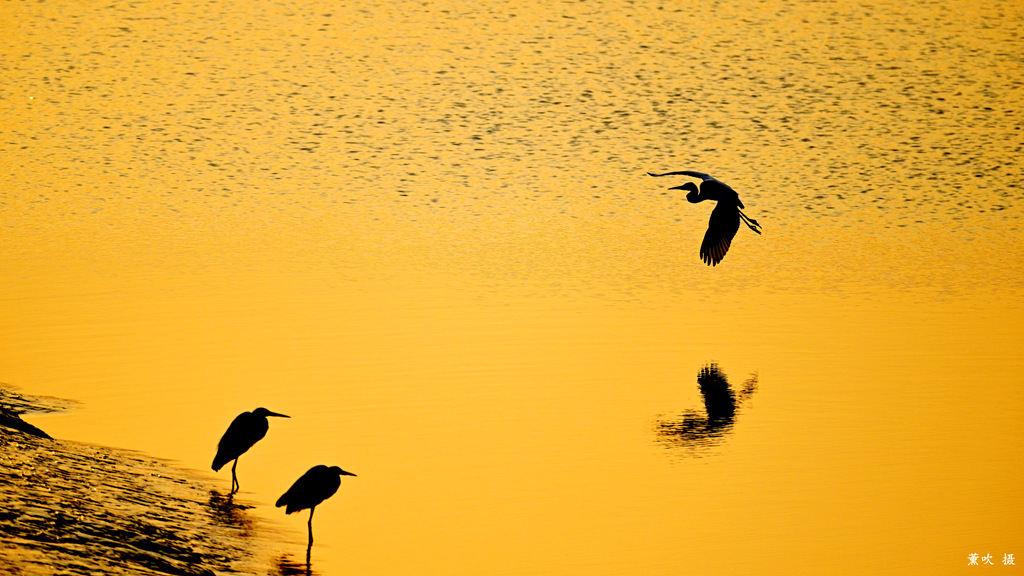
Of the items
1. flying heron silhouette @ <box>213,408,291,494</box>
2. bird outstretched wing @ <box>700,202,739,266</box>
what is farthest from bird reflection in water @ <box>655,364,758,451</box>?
flying heron silhouette @ <box>213,408,291,494</box>

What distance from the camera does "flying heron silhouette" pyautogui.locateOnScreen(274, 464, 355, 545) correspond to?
371 inches

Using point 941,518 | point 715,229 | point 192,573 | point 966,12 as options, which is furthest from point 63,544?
point 966,12

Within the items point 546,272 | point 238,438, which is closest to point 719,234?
point 546,272

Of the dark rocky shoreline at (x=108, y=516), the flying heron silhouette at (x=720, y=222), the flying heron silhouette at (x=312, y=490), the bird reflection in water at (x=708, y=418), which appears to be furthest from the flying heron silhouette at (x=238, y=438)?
the flying heron silhouette at (x=720, y=222)

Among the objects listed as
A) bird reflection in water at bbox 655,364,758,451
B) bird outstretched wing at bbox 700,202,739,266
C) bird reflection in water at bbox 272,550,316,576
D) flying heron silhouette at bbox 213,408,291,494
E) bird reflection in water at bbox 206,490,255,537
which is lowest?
bird reflection in water at bbox 272,550,316,576

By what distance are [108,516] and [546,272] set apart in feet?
34.8

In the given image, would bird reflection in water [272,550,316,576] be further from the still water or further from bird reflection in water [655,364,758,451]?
bird reflection in water [655,364,758,451]

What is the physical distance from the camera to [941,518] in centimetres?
1027

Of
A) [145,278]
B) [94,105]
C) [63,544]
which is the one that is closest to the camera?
[63,544]

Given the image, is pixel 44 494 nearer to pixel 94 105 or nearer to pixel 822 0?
A: pixel 94 105

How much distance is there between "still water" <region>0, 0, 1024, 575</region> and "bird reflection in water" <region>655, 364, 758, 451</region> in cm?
4

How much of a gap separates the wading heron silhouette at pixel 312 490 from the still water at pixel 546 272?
299 millimetres

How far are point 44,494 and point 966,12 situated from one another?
108ft

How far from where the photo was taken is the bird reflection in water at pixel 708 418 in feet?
39.6
